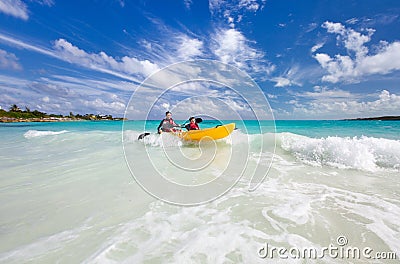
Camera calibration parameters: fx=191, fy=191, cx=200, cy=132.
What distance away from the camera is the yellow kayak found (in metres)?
11.0

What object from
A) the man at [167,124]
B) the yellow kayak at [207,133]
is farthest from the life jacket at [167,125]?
the yellow kayak at [207,133]

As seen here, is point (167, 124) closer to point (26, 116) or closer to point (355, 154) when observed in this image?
point (355, 154)

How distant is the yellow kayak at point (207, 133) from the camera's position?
432 inches

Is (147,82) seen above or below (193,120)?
above

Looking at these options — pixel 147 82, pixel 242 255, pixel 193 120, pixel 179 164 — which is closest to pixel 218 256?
pixel 242 255

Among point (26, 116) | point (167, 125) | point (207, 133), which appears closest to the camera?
point (207, 133)

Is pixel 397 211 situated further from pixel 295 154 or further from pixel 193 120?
pixel 193 120

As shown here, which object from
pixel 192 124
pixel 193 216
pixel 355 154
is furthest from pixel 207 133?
pixel 193 216

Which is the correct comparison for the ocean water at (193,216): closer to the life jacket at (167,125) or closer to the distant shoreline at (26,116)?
the life jacket at (167,125)

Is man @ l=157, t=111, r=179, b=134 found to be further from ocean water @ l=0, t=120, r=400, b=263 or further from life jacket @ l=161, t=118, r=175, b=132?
ocean water @ l=0, t=120, r=400, b=263

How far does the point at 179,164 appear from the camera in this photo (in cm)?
757

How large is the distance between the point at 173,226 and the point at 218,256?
0.99 meters

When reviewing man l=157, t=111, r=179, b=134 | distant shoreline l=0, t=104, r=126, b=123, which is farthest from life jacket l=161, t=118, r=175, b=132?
distant shoreline l=0, t=104, r=126, b=123

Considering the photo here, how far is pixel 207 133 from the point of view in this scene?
1115cm
